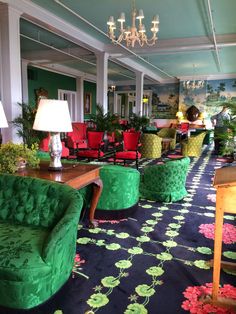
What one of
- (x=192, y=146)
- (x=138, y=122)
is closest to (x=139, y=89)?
(x=138, y=122)

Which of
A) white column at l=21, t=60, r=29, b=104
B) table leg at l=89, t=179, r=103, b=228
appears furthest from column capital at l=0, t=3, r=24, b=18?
white column at l=21, t=60, r=29, b=104

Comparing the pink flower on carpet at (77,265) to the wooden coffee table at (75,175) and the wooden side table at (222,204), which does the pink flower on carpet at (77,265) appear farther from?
the wooden side table at (222,204)

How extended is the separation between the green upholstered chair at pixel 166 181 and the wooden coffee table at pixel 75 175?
4.25ft

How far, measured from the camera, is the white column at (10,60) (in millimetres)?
5137

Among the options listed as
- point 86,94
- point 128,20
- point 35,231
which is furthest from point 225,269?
point 86,94

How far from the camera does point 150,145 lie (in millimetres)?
8055

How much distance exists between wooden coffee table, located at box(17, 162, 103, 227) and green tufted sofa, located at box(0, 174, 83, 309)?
0.24 m

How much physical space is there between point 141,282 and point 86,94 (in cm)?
1461

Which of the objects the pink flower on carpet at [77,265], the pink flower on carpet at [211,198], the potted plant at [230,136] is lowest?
the pink flower on carpet at [77,265]

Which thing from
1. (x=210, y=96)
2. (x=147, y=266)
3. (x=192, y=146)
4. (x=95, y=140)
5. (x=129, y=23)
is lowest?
(x=147, y=266)

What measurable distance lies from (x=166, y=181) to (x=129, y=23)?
4.53m

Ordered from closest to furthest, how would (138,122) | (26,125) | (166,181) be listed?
(166,181) → (26,125) → (138,122)

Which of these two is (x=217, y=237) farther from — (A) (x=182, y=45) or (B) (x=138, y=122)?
(B) (x=138, y=122)

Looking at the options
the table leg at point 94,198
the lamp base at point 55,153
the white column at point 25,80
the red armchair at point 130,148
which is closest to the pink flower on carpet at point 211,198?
the red armchair at point 130,148
